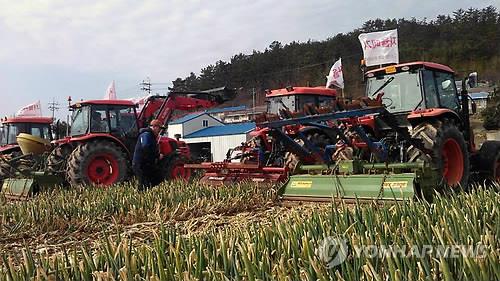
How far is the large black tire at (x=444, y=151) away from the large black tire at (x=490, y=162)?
1.03m

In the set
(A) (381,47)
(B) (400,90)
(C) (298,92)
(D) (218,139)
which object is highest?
(A) (381,47)

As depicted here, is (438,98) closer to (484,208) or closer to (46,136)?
(484,208)

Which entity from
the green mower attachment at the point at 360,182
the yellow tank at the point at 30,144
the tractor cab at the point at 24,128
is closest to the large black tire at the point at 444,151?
the green mower attachment at the point at 360,182

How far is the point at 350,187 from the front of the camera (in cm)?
600

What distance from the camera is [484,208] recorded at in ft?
11.7

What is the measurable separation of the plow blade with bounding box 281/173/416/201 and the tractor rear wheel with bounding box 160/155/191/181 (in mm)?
4300

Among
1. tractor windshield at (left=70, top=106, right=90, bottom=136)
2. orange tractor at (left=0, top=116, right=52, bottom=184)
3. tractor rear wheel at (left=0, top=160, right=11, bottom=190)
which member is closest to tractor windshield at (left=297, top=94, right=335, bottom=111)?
tractor windshield at (left=70, top=106, right=90, bottom=136)

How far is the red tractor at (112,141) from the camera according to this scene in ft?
33.5

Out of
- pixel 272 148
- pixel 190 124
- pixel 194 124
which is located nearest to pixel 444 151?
pixel 272 148

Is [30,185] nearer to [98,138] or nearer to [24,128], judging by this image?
[98,138]

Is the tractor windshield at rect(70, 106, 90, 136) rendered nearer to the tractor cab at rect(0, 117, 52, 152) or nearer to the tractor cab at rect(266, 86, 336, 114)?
the tractor cab at rect(0, 117, 52, 152)

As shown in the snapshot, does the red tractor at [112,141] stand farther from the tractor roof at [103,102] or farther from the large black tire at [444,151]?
the large black tire at [444,151]

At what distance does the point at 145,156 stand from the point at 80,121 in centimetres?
421

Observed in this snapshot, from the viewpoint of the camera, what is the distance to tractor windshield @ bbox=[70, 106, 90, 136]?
1102 centimetres
